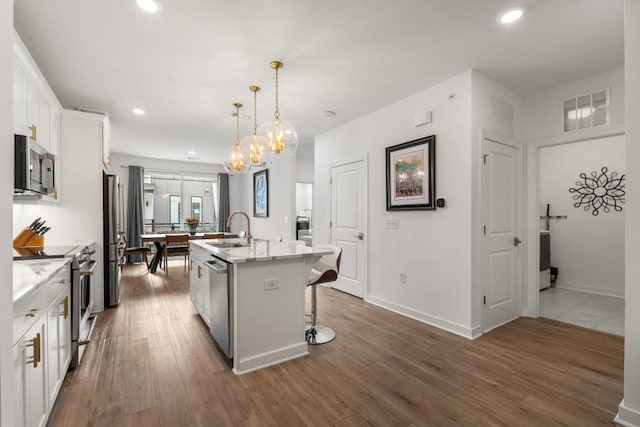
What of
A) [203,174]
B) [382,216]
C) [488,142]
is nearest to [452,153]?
[488,142]

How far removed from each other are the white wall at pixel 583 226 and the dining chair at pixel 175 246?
6506 millimetres

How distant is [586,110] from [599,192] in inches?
85.4

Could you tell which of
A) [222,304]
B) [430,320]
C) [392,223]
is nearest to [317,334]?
[222,304]

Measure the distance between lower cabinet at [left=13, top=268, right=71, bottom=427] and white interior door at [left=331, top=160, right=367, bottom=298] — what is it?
326 centimetres

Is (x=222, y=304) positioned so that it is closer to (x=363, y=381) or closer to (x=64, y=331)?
(x=64, y=331)

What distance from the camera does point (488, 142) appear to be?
3162 mm

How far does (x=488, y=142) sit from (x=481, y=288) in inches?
60.3

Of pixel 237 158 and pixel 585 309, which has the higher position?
pixel 237 158

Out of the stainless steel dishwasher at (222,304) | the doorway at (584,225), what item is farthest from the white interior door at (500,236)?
the stainless steel dishwasher at (222,304)

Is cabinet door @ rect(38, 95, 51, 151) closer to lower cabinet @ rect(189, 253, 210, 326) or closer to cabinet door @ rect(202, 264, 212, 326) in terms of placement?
lower cabinet @ rect(189, 253, 210, 326)

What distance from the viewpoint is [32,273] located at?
5.49 ft

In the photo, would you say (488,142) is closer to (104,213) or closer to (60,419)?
(60,419)

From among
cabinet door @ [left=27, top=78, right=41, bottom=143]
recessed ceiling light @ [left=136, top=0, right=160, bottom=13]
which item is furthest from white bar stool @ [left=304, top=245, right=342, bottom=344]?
cabinet door @ [left=27, top=78, right=41, bottom=143]

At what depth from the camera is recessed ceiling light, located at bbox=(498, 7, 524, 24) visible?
2.09m
